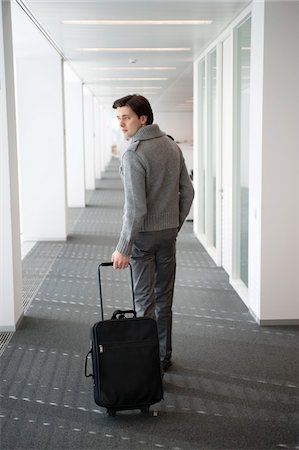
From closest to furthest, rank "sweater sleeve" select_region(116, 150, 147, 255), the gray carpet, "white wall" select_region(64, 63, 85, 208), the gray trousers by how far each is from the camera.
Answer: the gray carpet
"sweater sleeve" select_region(116, 150, 147, 255)
the gray trousers
"white wall" select_region(64, 63, 85, 208)

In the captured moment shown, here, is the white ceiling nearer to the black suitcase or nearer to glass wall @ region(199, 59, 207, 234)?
glass wall @ region(199, 59, 207, 234)

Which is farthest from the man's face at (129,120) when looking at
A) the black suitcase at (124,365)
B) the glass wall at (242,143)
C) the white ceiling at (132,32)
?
the glass wall at (242,143)

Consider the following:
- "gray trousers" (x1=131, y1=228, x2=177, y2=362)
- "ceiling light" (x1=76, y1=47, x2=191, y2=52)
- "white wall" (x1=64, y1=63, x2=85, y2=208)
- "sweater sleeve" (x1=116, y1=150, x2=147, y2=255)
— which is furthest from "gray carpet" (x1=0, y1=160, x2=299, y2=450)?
"white wall" (x1=64, y1=63, x2=85, y2=208)

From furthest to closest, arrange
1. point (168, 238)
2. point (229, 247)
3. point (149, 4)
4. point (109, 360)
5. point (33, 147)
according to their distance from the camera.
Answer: point (33, 147) < point (229, 247) < point (149, 4) < point (168, 238) < point (109, 360)

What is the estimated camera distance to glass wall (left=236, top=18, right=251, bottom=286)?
586 centimetres

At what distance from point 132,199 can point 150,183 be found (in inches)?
7.5

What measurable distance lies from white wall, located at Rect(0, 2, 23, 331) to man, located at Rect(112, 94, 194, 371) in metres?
1.36

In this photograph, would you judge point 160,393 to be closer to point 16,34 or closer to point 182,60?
point 16,34

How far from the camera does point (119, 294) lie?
19.8ft

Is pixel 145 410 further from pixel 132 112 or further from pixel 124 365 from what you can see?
pixel 132 112

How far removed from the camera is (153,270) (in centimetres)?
373

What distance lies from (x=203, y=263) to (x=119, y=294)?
1.74 meters

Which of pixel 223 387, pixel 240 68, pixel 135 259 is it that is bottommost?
pixel 223 387

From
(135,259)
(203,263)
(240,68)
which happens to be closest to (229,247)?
(203,263)
